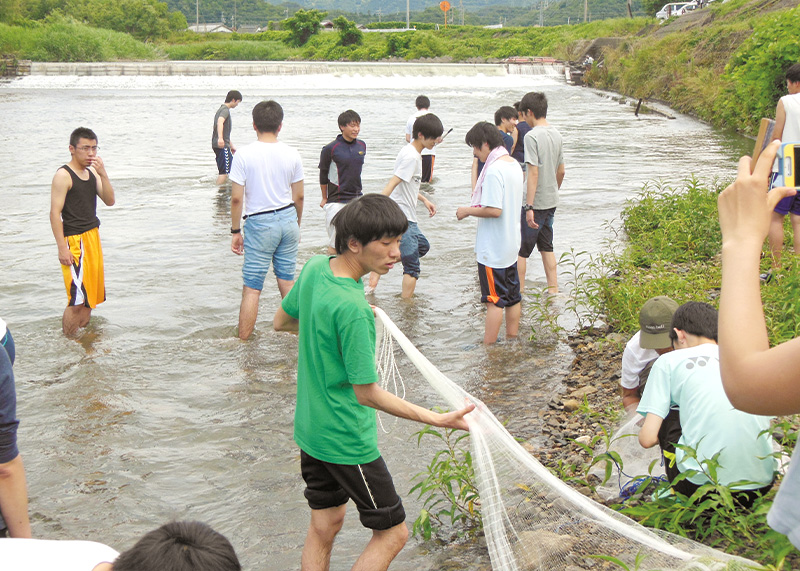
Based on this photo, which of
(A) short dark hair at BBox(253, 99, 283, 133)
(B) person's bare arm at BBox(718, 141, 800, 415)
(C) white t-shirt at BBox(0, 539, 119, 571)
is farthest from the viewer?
(A) short dark hair at BBox(253, 99, 283, 133)

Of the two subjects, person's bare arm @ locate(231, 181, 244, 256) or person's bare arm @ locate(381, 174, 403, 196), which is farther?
person's bare arm @ locate(381, 174, 403, 196)

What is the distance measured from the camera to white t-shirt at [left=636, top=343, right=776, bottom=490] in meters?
3.18

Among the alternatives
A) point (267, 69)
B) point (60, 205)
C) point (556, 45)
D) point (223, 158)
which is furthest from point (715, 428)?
point (556, 45)

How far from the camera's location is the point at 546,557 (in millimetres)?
2875

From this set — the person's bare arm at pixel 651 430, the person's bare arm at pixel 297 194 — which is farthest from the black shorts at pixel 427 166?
the person's bare arm at pixel 651 430

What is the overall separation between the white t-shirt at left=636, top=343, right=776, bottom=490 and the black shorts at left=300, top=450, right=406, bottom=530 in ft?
4.01

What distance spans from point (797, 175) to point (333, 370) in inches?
67.3

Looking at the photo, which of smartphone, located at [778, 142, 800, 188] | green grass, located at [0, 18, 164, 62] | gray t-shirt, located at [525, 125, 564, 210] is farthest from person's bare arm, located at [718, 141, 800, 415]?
green grass, located at [0, 18, 164, 62]

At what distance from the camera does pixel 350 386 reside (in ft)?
9.93

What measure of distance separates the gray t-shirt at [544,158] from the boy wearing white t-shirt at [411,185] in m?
0.94

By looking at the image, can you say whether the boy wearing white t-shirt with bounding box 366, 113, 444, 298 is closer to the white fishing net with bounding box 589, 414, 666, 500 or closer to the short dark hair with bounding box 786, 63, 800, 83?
the short dark hair with bounding box 786, 63, 800, 83

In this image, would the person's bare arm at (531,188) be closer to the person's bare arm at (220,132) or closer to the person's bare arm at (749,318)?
the person's bare arm at (749,318)

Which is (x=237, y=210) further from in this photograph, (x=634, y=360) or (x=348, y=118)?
(x=634, y=360)

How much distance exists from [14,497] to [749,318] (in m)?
2.60
